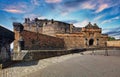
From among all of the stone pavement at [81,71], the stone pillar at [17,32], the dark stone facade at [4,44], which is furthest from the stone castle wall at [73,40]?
the stone pavement at [81,71]

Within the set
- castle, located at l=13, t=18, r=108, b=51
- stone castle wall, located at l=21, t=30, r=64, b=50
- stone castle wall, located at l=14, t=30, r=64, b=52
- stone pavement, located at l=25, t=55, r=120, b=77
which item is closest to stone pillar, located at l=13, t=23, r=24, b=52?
stone castle wall, located at l=14, t=30, r=64, b=52

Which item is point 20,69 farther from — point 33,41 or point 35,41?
point 35,41

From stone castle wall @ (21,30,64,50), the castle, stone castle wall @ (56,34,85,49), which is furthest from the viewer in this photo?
stone castle wall @ (56,34,85,49)

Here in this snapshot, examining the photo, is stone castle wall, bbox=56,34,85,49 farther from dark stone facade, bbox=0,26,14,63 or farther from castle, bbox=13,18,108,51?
dark stone facade, bbox=0,26,14,63

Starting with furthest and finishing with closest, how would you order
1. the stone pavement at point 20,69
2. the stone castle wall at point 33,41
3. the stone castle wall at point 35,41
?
the stone castle wall at point 35,41
the stone castle wall at point 33,41
the stone pavement at point 20,69

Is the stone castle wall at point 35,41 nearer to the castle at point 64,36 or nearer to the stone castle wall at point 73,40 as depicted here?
the castle at point 64,36

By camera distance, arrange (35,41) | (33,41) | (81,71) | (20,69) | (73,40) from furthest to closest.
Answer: (73,40), (35,41), (33,41), (20,69), (81,71)

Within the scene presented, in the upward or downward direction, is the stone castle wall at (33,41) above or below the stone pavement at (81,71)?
above

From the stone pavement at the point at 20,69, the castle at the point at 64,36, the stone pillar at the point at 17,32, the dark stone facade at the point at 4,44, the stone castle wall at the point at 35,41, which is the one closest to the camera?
the stone pavement at the point at 20,69

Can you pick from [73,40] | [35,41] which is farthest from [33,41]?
[73,40]

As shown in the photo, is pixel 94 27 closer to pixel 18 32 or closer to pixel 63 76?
pixel 18 32

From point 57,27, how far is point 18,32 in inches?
1653

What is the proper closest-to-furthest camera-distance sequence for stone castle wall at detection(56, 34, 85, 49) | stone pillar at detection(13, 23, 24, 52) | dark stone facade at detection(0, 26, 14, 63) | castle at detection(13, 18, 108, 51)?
dark stone facade at detection(0, 26, 14, 63) → stone pillar at detection(13, 23, 24, 52) → castle at detection(13, 18, 108, 51) → stone castle wall at detection(56, 34, 85, 49)

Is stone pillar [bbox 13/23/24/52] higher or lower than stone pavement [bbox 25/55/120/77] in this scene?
higher
